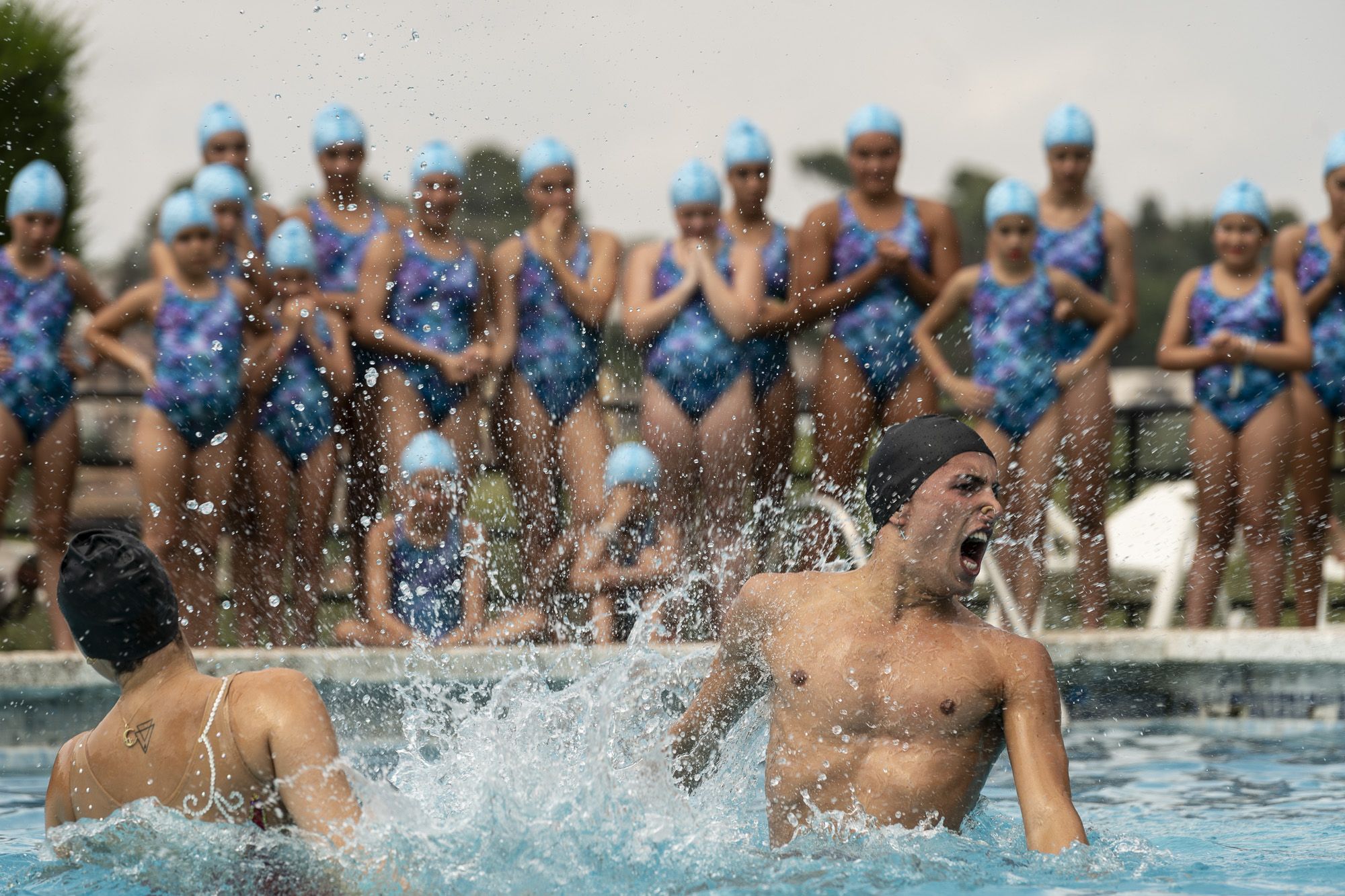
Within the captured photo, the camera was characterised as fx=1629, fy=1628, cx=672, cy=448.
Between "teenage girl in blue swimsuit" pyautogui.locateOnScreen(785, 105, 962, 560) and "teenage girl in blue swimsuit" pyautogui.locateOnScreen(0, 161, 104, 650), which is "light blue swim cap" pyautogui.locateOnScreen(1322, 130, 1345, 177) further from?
"teenage girl in blue swimsuit" pyautogui.locateOnScreen(0, 161, 104, 650)

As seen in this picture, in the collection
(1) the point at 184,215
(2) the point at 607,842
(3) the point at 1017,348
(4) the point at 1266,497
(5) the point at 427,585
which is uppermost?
(1) the point at 184,215

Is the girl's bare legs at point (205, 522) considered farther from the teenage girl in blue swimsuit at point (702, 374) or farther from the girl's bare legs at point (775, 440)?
the girl's bare legs at point (775, 440)

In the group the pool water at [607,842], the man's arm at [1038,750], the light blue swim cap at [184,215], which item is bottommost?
the pool water at [607,842]

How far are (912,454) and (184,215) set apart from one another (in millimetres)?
4325

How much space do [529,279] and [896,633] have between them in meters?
3.76

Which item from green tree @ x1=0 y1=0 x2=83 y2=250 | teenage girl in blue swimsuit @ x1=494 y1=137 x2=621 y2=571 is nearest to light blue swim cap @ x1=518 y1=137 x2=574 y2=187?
teenage girl in blue swimsuit @ x1=494 y1=137 x2=621 y2=571

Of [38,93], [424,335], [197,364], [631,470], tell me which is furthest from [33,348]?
[38,93]

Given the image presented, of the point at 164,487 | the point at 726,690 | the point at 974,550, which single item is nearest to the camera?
the point at 974,550

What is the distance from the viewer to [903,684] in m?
3.67

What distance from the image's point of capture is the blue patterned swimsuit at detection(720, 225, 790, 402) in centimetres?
704

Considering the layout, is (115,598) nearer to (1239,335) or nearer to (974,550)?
(974,550)

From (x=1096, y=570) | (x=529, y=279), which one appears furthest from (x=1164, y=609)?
(x=529, y=279)

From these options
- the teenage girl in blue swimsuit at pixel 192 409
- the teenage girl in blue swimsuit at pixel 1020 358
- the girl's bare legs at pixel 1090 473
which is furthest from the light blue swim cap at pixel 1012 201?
the teenage girl in blue swimsuit at pixel 192 409

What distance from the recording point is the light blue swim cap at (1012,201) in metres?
7.12
